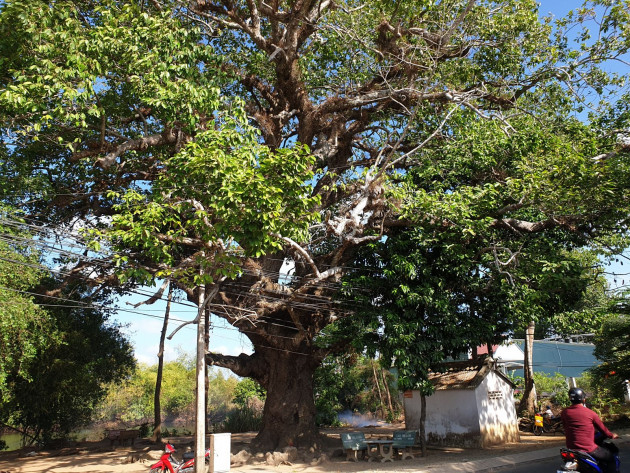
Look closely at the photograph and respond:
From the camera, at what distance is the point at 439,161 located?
49.3ft

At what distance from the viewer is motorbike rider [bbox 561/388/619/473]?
5691mm

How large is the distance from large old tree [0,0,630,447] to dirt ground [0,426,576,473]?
4.46ft

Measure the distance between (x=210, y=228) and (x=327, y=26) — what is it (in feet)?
25.8

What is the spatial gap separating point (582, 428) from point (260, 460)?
10560 millimetres

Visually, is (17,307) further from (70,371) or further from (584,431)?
(584,431)

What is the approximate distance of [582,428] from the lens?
581 cm

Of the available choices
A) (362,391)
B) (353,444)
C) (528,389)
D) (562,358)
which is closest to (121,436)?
(353,444)

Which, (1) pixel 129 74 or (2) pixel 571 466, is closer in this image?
(2) pixel 571 466

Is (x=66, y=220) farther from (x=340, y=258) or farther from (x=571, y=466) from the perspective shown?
(x=571, y=466)

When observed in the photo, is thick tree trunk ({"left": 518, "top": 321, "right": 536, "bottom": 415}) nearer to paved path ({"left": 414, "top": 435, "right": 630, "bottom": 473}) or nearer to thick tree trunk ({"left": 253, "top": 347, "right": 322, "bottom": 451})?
paved path ({"left": 414, "top": 435, "right": 630, "bottom": 473})

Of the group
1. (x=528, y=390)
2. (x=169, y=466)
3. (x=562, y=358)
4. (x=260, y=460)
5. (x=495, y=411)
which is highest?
(x=562, y=358)

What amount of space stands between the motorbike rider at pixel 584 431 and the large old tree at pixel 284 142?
5601 millimetres

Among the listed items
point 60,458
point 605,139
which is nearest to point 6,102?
point 60,458

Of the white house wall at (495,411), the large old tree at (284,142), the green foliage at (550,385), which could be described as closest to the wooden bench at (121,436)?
the large old tree at (284,142)
